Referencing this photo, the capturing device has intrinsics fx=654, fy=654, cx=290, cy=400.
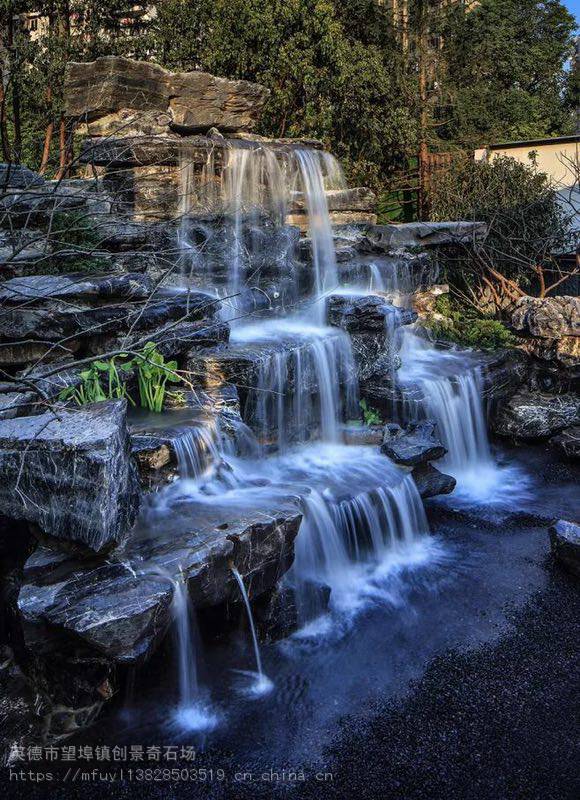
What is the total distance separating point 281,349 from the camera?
29.5 ft

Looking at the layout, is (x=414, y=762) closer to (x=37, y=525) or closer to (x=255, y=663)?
(x=255, y=663)

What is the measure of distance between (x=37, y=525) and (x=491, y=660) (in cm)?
408

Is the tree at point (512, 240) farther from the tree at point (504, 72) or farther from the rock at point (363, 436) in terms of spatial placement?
the rock at point (363, 436)

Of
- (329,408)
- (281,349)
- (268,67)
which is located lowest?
(329,408)

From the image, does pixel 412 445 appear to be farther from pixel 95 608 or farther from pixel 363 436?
pixel 95 608

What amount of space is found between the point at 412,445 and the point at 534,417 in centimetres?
305

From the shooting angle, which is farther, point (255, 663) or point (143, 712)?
point (255, 663)

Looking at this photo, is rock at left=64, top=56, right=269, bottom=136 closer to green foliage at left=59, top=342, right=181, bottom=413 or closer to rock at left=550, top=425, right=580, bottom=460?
green foliage at left=59, top=342, right=181, bottom=413

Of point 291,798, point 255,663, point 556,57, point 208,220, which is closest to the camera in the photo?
point 291,798

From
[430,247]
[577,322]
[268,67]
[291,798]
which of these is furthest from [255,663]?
[268,67]

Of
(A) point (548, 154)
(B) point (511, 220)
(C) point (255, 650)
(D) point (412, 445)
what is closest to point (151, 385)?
(C) point (255, 650)

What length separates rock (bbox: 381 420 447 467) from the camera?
27.7 feet

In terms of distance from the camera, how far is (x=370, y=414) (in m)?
9.87

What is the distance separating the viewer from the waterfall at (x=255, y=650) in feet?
17.8
